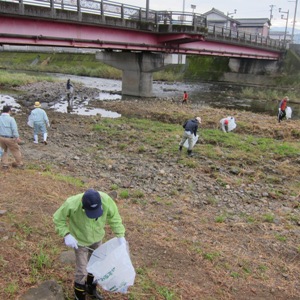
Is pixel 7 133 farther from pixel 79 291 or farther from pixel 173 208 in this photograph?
pixel 79 291

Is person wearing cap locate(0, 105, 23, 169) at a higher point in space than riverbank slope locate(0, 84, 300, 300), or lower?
higher

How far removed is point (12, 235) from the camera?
17.8ft

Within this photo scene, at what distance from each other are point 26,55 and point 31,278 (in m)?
73.5

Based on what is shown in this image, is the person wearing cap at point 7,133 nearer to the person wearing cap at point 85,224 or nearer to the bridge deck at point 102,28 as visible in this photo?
the person wearing cap at point 85,224

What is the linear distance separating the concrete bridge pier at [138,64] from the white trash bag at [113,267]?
95.6 feet

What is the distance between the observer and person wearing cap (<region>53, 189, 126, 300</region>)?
3.67 meters

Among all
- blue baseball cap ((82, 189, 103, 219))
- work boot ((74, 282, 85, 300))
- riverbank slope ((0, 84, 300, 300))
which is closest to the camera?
blue baseball cap ((82, 189, 103, 219))

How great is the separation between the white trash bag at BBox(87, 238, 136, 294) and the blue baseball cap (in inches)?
18.6

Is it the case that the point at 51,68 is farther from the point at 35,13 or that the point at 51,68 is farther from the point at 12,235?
the point at 12,235

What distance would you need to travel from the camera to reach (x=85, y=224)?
13.0ft

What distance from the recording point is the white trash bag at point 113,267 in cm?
381

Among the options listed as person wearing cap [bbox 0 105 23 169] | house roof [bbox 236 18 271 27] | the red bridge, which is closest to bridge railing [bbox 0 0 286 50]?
the red bridge

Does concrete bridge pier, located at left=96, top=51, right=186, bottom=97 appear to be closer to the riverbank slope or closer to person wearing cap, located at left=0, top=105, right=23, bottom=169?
the riverbank slope

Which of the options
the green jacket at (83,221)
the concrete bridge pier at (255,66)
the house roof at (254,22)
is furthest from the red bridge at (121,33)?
the house roof at (254,22)
